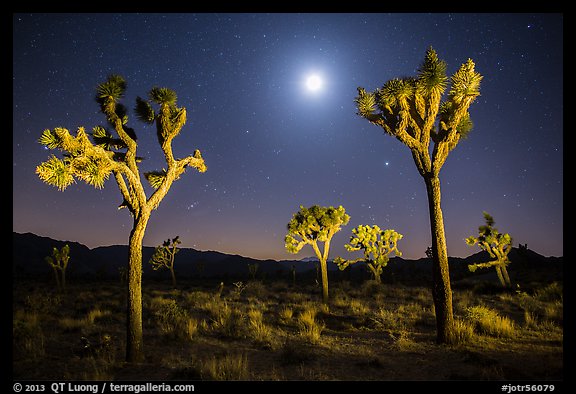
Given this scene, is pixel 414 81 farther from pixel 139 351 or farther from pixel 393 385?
pixel 139 351

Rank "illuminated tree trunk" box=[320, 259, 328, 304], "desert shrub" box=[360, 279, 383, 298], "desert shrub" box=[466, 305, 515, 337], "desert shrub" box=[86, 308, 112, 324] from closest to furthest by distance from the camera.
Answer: "desert shrub" box=[466, 305, 515, 337] < "desert shrub" box=[86, 308, 112, 324] < "illuminated tree trunk" box=[320, 259, 328, 304] < "desert shrub" box=[360, 279, 383, 298]

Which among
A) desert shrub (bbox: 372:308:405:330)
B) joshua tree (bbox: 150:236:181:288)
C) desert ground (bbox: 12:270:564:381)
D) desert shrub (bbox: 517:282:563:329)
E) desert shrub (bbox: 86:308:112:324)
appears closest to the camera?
desert ground (bbox: 12:270:564:381)

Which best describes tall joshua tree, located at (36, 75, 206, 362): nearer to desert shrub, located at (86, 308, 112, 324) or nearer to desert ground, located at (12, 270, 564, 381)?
desert ground, located at (12, 270, 564, 381)

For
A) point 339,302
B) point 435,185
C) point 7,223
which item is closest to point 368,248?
point 339,302

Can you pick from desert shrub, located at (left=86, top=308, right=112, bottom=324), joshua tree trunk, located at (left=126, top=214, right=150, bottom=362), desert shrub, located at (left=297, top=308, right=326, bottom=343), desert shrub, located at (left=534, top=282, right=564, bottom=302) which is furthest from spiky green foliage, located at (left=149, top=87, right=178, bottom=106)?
desert shrub, located at (left=534, top=282, right=564, bottom=302)

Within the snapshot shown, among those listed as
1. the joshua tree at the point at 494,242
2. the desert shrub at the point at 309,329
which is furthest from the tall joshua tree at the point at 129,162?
the joshua tree at the point at 494,242

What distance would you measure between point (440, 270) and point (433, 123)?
3922 millimetres

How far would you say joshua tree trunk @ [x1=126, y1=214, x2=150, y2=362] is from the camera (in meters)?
6.66

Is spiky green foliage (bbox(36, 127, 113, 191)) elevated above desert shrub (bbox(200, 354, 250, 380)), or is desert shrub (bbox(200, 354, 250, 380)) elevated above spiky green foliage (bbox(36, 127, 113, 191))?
spiky green foliage (bbox(36, 127, 113, 191))

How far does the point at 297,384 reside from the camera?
5480mm

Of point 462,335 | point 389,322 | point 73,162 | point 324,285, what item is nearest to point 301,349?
point 462,335

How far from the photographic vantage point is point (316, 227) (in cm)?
1652

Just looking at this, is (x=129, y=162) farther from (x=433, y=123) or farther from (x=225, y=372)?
(x=433, y=123)

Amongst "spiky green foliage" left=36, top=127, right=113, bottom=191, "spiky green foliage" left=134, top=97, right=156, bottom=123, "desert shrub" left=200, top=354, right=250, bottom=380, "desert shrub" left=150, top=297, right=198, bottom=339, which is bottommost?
"desert shrub" left=150, top=297, right=198, bottom=339
